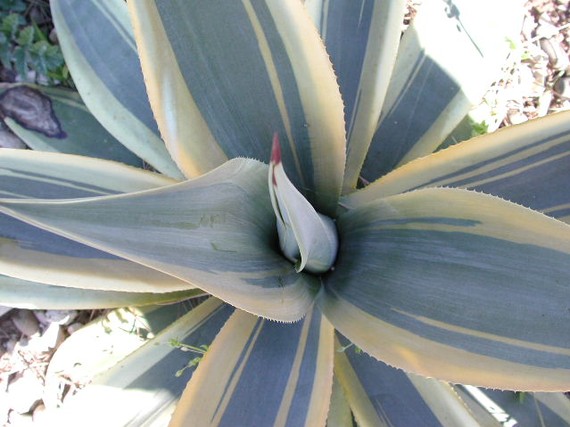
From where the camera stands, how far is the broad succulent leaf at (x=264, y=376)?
0.74 m

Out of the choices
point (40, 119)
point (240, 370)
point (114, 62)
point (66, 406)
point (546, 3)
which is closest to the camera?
point (240, 370)

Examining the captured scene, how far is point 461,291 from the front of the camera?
0.67m

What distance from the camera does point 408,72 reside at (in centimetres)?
106

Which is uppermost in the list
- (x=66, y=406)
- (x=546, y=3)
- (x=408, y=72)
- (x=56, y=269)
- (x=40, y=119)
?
(x=546, y=3)

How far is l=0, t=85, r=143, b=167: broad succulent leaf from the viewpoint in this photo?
1.21 m

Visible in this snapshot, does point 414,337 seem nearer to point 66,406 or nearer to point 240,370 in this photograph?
point 240,370

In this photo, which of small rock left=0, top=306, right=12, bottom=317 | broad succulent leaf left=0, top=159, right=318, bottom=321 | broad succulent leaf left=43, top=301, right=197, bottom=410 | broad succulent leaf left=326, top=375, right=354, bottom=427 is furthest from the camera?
small rock left=0, top=306, right=12, bottom=317

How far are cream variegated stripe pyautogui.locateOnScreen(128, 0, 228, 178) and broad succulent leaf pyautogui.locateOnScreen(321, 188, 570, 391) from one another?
0.24 meters

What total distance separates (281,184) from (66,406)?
650mm

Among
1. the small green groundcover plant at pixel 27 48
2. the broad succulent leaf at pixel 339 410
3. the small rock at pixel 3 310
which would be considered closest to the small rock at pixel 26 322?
the small rock at pixel 3 310

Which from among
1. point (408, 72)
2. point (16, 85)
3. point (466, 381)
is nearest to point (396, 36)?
Result: point (408, 72)

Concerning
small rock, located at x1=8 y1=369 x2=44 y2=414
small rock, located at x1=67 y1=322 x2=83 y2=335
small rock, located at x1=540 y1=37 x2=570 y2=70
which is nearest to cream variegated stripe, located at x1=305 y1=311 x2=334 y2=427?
small rock, located at x1=67 y1=322 x2=83 y2=335

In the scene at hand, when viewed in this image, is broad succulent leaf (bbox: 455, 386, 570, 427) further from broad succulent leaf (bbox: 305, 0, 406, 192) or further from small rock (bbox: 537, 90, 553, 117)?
small rock (bbox: 537, 90, 553, 117)

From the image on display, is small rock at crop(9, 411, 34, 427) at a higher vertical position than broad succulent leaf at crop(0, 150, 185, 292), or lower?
lower
